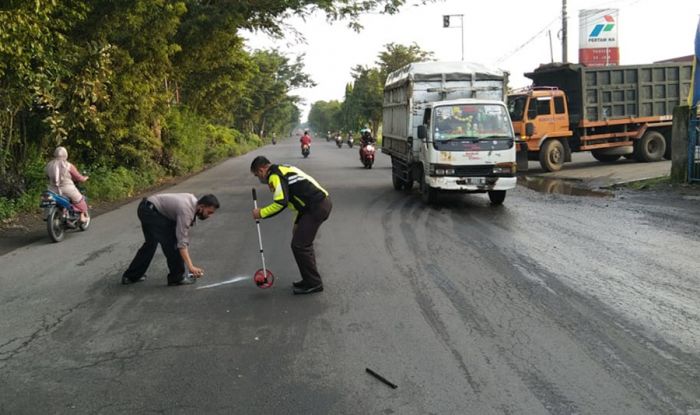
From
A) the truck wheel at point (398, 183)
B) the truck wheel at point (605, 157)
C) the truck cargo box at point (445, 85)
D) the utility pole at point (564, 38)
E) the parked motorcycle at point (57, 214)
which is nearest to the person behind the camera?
the parked motorcycle at point (57, 214)

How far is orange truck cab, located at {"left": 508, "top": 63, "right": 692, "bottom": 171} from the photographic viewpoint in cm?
1959

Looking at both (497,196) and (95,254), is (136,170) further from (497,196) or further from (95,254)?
(497,196)

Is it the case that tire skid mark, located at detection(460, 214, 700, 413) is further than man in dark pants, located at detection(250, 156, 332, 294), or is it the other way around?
man in dark pants, located at detection(250, 156, 332, 294)

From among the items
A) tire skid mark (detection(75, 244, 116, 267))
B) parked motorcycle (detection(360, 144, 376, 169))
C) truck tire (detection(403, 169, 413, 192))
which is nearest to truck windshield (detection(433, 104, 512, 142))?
truck tire (detection(403, 169, 413, 192))

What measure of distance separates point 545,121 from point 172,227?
15560 millimetres

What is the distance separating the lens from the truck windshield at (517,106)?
19.4 m


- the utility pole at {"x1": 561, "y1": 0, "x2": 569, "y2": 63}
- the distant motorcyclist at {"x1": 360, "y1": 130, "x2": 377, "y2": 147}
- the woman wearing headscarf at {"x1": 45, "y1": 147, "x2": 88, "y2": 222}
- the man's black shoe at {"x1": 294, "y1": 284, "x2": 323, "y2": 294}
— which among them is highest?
the utility pole at {"x1": 561, "y1": 0, "x2": 569, "y2": 63}

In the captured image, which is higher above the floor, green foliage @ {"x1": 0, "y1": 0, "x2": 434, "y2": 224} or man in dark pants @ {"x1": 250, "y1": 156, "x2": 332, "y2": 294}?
green foliage @ {"x1": 0, "y1": 0, "x2": 434, "y2": 224}

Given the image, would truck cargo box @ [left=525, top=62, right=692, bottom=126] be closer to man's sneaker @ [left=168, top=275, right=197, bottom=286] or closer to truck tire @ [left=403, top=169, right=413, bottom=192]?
truck tire @ [left=403, top=169, right=413, bottom=192]

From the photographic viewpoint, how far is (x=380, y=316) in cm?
557

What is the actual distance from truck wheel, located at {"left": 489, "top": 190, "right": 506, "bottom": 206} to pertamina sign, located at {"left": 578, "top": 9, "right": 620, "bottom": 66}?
27.7m

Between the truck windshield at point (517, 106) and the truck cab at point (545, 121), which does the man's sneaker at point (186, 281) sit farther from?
the truck windshield at point (517, 106)

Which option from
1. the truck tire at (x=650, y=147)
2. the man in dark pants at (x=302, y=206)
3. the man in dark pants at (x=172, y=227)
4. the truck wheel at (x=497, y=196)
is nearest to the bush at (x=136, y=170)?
the man in dark pants at (x=172, y=227)

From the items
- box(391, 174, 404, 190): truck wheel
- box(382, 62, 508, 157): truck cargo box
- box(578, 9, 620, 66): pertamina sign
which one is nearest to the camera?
box(382, 62, 508, 157): truck cargo box
